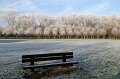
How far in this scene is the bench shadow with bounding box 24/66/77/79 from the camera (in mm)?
10258

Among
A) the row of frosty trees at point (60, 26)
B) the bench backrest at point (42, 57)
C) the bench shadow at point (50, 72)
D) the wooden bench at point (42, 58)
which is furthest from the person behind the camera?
the row of frosty trees at point (60, 26)

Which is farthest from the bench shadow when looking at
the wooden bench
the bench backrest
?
the bench backrest

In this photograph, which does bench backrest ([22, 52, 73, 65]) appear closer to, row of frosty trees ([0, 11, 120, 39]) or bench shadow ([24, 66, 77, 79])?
bench shadow ([24, 66, 77, 79])

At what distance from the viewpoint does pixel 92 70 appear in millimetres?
11617

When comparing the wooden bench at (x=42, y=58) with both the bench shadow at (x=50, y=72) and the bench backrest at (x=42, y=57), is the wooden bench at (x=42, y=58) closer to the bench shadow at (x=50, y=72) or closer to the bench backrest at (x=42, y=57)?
the bench backrest at (x=42, y=57)

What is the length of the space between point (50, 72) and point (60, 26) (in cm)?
9847

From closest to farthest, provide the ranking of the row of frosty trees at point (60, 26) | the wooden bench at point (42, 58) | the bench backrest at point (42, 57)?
the wooden bench at point (42, 58)
the bench backrest at point (42, 57)
the row of frosty trees at point (60, 26)

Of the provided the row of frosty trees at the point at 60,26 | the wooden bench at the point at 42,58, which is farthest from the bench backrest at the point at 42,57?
the row of frosty trees at the point at 60,26

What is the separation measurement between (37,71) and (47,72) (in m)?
0.54

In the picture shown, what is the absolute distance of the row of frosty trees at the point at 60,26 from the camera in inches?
3893

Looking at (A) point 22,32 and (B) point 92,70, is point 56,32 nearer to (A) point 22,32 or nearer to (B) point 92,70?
(A) point 22,32

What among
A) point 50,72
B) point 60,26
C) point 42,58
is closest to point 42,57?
point 42,58

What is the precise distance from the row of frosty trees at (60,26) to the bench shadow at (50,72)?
3140 inches

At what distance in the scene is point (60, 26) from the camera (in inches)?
4296
